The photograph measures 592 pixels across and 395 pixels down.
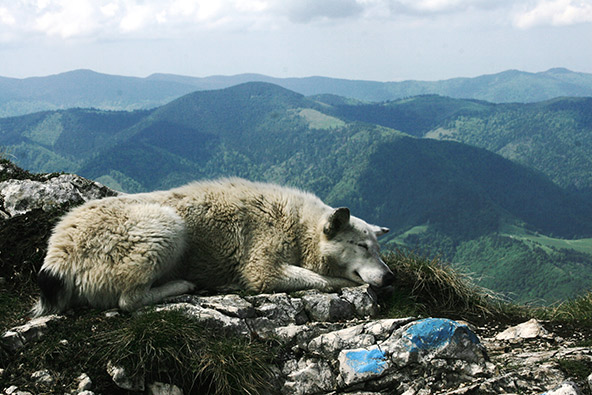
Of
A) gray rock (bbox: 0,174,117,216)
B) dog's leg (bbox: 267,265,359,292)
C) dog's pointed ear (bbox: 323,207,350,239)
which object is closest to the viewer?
dog's leg (bbox: 267,265,359,292)

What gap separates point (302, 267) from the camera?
906 cm

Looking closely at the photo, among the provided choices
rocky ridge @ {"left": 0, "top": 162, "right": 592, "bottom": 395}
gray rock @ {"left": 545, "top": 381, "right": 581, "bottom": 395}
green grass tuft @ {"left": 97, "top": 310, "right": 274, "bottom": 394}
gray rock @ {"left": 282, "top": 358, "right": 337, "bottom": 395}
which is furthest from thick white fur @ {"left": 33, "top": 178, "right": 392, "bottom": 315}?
gray rock @ {"left": 545, "top": 381, "right": 581, "bottom": 395}

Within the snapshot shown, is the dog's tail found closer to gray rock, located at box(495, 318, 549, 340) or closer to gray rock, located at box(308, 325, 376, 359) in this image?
gray rock, located at box(308, 325, 376, 359)

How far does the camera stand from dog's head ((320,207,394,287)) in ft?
28.9

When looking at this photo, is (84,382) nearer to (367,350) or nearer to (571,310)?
(367,350)

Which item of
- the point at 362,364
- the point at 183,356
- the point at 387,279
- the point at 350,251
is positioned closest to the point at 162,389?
the point at 183,356

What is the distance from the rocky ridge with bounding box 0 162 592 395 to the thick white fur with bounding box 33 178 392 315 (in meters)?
0.42

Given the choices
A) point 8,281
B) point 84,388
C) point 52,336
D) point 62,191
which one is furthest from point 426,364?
point 62,191

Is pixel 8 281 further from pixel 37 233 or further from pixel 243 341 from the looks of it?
pixel 243 341

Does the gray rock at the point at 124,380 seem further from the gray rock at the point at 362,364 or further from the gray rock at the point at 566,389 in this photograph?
the gray rock at the point at 566,389

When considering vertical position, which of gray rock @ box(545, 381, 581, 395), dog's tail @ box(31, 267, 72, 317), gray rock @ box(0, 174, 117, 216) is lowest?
gray rock @ box(545, 381, 581, 395)

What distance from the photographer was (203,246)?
8.68 meters

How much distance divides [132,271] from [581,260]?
710 ft

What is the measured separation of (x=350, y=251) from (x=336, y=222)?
0.57 meters
